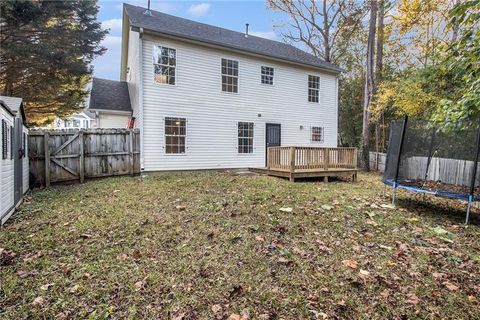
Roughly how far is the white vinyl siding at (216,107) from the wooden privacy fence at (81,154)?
68cm

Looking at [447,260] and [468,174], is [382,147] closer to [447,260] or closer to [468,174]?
[468,174]

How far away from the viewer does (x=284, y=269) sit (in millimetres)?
3148

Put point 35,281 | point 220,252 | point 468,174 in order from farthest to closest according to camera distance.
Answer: point 468,174, point 220,252, point 35,281

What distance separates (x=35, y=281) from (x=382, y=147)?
19856 millimetres

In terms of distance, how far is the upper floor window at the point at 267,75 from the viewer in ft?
41.5

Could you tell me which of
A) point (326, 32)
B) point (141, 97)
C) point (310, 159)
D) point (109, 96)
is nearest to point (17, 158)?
point (141, 97)

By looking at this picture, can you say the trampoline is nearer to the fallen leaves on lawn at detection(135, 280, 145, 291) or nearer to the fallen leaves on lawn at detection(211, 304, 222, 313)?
the fallen leaves on lawn at detection(211, 304, 222, 313)

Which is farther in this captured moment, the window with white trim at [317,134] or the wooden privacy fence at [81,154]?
the window with white trim at [317,134]

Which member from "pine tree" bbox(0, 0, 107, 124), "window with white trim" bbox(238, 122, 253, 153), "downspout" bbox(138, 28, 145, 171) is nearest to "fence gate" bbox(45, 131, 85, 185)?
"downspout" bbox(138, 28, 145, 171)

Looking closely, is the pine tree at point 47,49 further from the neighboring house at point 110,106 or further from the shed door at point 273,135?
the shed door at point 273,135

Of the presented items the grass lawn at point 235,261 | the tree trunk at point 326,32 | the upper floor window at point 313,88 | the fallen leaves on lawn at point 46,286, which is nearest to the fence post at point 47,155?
the grass lawn at point 235,261

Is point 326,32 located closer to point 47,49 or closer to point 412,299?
point 47,49

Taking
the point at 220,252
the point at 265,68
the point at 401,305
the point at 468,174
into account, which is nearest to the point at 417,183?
the point at 468,174

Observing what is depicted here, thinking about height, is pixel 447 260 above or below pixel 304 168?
below
